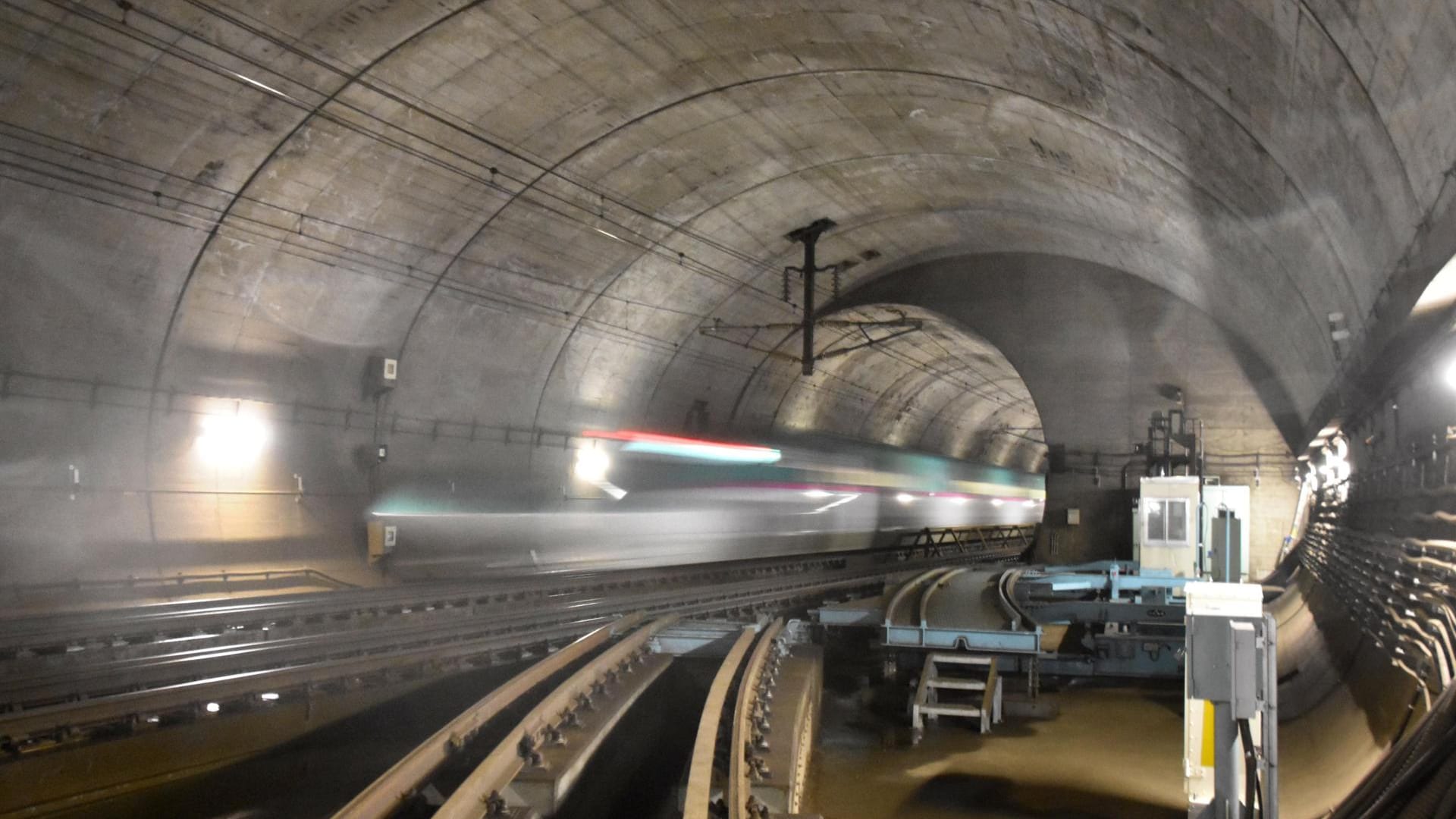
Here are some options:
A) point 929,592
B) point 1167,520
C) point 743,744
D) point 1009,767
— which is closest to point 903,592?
point 929,592

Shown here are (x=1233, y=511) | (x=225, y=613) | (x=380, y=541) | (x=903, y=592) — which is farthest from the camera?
(x=1233, y=511)

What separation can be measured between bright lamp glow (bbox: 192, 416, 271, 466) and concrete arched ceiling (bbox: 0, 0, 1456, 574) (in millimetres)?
402

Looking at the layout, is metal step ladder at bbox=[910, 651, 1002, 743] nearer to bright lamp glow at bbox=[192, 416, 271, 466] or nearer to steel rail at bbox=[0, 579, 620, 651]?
steel rail at bbox=[0, 579, 620, 651]

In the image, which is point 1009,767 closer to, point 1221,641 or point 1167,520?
point 1221,641

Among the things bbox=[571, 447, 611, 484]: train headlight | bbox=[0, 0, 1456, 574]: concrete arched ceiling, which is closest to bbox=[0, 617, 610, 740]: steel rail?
bbox=[0, 0, 1456, 574]: concrete arched ceiling

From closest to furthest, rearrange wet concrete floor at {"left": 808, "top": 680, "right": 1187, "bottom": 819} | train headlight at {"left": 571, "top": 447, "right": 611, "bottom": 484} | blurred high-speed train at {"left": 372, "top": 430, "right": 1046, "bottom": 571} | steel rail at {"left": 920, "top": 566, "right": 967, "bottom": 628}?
wet concrete floor at {"left": 808, "top": 680, "right": 1187, "bottom": 819}, steel rail at {"left": 920, "top": 566, "right": 967, "bottom": 628}, blurred high-speed train at {"left": 372, "top": 430, "right": 1046, "bottom": 571}, train headlight at {"left": 571, "top": 447, "right": 611, "bottom": 484}

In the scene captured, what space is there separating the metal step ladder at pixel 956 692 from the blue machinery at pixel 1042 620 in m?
0.25

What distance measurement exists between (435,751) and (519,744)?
501 millimetres

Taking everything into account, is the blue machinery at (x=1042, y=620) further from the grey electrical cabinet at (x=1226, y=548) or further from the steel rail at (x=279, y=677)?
the grey electrical cabinet at (x=1226, y=548)

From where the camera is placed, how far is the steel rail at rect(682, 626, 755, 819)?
554 cm

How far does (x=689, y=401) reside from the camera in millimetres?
25656

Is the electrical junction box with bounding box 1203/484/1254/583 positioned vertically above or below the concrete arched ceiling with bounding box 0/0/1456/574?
below

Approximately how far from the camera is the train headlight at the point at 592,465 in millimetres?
22047

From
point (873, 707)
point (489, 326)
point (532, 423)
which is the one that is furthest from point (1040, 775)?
point (532, 423)
